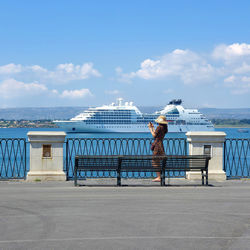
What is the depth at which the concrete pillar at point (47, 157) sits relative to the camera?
42.4 ft

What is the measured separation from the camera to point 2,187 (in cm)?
1159

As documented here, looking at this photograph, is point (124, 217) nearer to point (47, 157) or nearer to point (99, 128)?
point (47, 157)

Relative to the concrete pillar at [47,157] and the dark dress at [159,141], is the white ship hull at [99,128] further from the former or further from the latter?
the dark dress at [159,141]

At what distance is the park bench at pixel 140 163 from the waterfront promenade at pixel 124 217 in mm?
457

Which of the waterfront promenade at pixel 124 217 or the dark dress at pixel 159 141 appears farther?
the dark dress at pixel 159 141

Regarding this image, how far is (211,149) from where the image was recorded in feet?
44.1

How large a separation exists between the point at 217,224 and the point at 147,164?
516 centimetres

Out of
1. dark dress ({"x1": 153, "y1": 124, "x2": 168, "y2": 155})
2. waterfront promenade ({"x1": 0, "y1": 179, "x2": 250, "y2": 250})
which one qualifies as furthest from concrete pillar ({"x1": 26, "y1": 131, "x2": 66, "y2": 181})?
dark dress ({"x1": 153, "y1": 124, "x2": 168, "y2": 155})

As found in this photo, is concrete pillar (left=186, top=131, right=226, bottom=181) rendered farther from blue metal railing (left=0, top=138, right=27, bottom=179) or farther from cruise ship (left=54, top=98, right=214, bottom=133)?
cruise ship (left=54, top=98, right=214, bottom=133)

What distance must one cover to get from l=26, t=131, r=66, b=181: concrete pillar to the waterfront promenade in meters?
1.14

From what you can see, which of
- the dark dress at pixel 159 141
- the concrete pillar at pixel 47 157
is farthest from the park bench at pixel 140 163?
the concrete pillar at pixel 47 157

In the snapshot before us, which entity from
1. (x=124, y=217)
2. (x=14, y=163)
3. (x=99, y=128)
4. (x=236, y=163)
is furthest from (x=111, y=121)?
(x=124, y=217)

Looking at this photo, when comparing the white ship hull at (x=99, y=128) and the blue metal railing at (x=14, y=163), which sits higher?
the blue metal railing at (x=14, y=163)

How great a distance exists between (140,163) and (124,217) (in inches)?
181
